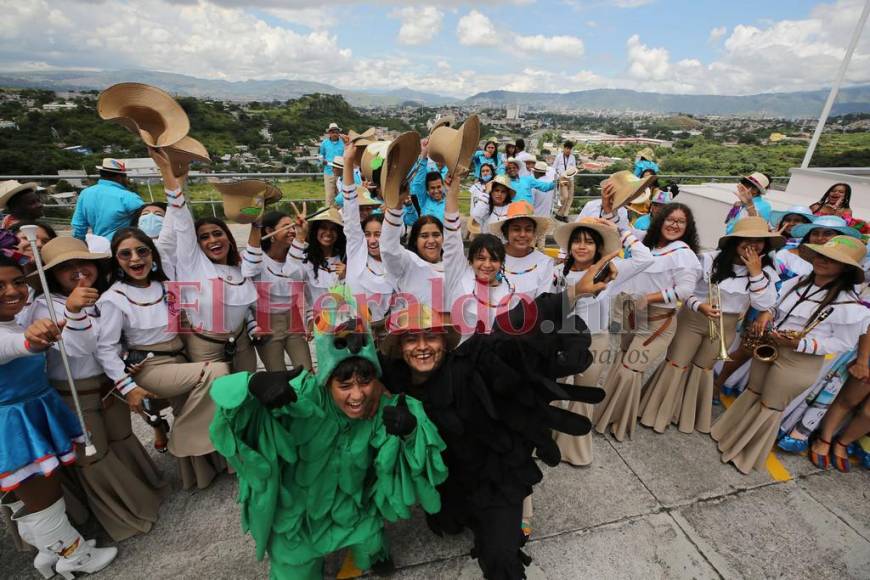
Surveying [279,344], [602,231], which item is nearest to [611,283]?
[602,231]

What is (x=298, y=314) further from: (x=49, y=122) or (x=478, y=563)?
(x=49, y=122)

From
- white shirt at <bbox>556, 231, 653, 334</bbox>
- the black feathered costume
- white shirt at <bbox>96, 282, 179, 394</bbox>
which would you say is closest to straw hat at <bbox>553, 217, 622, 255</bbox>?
white shirt at <bbox>556, 231, 653, 334</bbox>

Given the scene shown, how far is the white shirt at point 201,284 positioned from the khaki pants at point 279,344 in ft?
1.40

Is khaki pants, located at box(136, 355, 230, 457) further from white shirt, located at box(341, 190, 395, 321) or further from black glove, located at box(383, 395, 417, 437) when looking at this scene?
black glove, located at box(383, 395, 417, 437)

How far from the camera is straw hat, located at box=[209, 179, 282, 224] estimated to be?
3402 millimetres

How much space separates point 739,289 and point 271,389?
358 cm

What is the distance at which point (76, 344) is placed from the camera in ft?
8.29

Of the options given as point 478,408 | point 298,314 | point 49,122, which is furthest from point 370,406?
point 49,122

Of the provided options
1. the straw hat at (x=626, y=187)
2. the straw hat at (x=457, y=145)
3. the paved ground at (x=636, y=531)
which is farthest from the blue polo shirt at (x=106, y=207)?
the straw hat at (x=626, y=187)

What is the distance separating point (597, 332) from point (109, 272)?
3.54m

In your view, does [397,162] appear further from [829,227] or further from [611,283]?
[829,227]

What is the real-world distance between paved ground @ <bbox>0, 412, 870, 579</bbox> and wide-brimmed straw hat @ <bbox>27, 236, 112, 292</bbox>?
6.14 feet

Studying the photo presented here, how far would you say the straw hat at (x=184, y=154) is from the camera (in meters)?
2.76

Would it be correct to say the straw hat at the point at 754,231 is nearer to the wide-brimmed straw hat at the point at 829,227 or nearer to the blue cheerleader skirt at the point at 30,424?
the wide-brimmed straw hat at the point at 829,227
